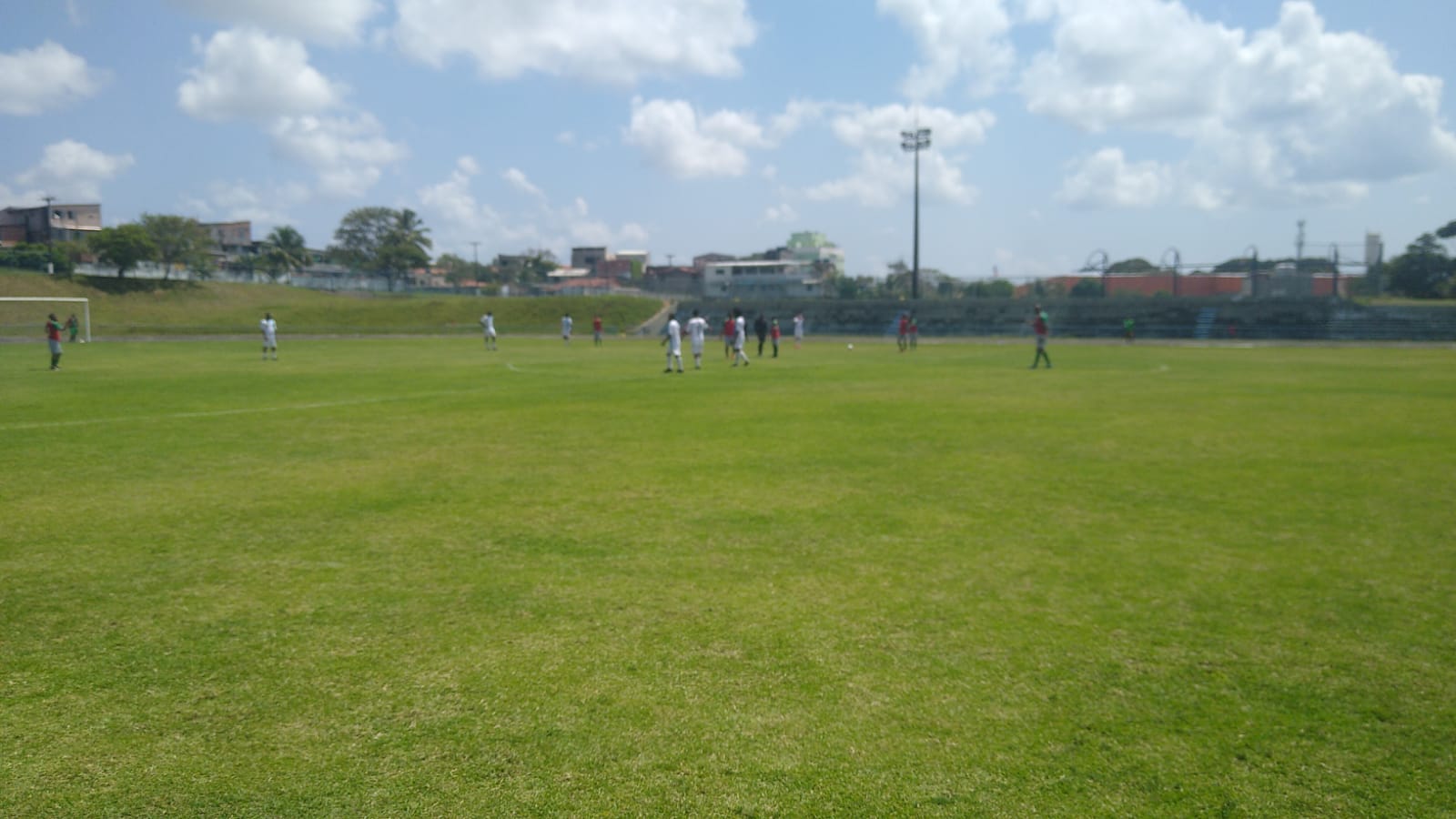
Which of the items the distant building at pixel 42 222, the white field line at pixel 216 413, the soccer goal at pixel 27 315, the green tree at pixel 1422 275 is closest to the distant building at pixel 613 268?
the soccer goal at pixel 27 315

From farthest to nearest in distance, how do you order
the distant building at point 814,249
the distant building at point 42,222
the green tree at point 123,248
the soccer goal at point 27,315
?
1. the distant building at point 814,249
2. the green tree at point 123,248
3. the soccer goal at point 27,315
4. the distant building at point 42,222

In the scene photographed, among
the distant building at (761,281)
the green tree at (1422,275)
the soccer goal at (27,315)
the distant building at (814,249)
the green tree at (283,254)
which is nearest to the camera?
the soccer goal at (27,315)

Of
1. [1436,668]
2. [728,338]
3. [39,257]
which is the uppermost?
[39,257]

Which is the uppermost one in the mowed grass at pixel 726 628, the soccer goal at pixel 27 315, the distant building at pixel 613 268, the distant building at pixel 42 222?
the distant building at pixel 613 268

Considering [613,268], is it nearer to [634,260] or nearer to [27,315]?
[634,260]

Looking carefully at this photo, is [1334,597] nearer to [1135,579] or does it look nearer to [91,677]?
[1135,579]

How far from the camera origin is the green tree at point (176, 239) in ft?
248

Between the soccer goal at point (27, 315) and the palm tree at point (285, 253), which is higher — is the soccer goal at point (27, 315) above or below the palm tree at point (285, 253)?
below

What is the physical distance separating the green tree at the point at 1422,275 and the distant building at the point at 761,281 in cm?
4002

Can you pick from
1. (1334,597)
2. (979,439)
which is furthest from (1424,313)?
(1334,597)

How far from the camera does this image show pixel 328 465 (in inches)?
430

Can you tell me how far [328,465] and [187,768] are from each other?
7.77 m

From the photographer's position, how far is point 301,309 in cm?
7581

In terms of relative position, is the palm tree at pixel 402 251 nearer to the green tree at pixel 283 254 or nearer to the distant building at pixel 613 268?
the green tree at pixel 283 254
